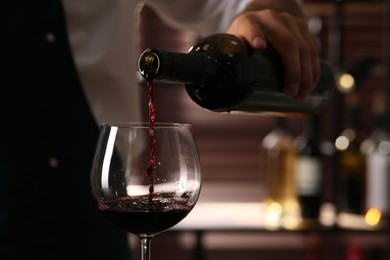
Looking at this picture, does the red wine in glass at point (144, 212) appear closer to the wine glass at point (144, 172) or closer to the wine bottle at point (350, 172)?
the wine glass at point (144, 172)

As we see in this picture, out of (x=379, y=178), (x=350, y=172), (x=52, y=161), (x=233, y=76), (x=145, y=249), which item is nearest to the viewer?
(x=145, y=249)

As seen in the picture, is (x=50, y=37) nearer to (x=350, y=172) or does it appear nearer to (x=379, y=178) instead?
(x=379, y=178)

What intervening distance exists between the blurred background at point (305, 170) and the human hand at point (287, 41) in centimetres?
113

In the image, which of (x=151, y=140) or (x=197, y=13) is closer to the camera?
(x=151, y=140)

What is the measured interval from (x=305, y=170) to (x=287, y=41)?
3.85 feet

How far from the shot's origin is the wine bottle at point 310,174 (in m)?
2.15

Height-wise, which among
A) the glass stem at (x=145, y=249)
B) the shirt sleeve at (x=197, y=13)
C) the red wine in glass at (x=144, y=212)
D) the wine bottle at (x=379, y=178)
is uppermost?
the shirt sleeve at (x=197, y=13)

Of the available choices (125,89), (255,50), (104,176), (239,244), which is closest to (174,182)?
(104,176)

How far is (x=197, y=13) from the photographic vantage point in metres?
1.49

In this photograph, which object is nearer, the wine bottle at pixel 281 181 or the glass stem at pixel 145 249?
the glass stem at pixel 145 249

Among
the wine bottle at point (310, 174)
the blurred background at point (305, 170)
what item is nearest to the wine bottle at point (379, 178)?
the blurred background at point (305, 170)

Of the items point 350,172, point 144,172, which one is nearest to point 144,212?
point 144,172

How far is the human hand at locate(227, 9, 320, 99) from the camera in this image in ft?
3.29

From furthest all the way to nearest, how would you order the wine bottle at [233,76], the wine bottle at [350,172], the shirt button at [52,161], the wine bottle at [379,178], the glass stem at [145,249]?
1. the wine bottle at [350,172]
2. the wine bottle at [379,178]
3. the shirt button at [52,161]
4. the wine bottle at [233,76]
5. the glass stem at [145,249]
